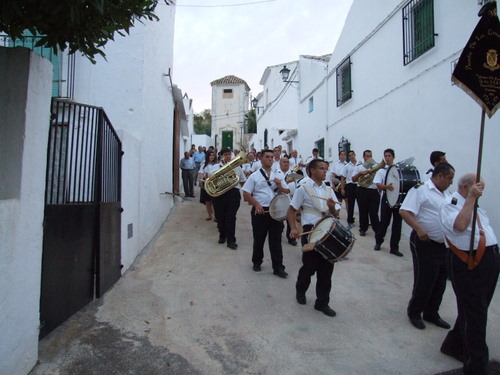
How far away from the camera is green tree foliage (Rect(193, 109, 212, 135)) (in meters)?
49.6

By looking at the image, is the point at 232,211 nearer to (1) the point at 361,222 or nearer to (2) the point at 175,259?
(2) the point at 175,259

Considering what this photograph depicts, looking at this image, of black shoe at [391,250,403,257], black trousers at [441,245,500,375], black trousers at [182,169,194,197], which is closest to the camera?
black trousers at [441,245,500,375]

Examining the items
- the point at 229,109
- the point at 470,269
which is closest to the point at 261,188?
the point at 470,269

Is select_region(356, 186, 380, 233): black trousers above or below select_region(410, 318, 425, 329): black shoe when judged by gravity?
above

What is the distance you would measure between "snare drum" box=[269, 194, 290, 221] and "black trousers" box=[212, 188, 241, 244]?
1627 millimetres

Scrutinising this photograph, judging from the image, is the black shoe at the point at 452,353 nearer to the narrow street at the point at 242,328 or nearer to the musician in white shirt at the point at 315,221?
the narrow street at the point at 242,328

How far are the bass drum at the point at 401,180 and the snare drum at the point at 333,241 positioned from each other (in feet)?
6.86

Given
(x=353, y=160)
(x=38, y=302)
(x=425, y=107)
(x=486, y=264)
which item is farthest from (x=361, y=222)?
(x=38, y=302)

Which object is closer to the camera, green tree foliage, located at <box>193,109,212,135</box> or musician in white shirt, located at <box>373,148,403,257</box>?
musician in white shirt, located at <box>373,148,403,257</box>

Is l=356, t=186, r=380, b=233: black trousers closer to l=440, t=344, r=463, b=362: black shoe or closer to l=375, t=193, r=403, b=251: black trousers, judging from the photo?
l=375, t=193, r=403, b=251: black trousers

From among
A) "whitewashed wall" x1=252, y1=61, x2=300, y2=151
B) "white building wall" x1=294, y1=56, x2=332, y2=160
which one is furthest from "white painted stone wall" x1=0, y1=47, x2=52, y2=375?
"whitewashed wall" x1=252, y1=61, x2=300, y2=151

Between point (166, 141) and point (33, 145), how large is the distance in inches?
250

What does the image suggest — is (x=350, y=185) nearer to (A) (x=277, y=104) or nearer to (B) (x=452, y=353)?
(B) (x=452, y=353)

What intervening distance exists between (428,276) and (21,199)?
376 centimetres
